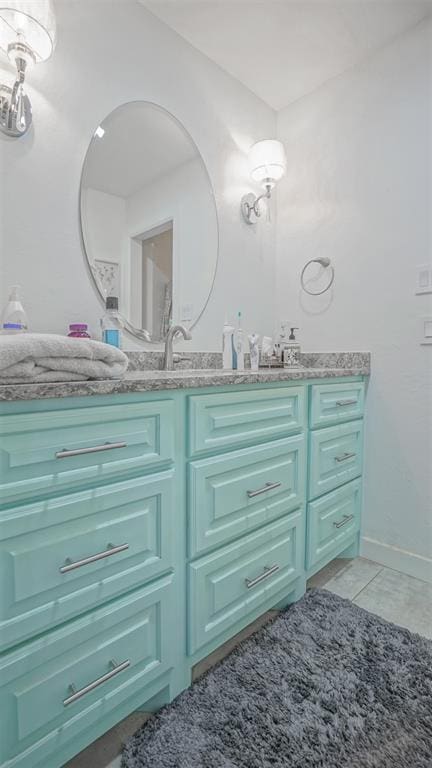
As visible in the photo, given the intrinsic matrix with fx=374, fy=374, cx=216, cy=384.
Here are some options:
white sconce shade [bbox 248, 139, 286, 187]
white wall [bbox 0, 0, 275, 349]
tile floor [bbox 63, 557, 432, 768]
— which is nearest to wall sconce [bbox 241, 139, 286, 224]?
white sconce shade [bbox 248, 139, 286, 187]

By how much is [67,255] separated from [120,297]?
0.23 metres

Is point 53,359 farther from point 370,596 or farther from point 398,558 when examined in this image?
point 398,558

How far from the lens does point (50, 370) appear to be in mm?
741

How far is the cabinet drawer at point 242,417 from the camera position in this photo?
990 mm

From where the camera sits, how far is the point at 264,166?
1.87 m

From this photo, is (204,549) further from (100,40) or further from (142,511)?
(100,40)

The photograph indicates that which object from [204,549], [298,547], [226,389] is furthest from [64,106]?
[298,547]

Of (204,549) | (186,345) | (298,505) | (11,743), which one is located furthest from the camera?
(186,345)

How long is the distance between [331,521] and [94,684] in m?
1.07

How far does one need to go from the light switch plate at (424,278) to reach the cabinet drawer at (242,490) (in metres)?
0.85

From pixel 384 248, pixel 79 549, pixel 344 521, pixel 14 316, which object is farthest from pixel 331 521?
pixel 14 316

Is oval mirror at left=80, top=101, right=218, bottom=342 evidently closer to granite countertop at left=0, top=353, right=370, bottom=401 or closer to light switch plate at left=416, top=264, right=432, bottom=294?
granite countertop at left=0, top=353, right=370, bottom=401

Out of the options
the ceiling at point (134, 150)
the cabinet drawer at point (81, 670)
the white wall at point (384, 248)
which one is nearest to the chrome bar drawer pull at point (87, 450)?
the cabinet drawer at point (81, 670)

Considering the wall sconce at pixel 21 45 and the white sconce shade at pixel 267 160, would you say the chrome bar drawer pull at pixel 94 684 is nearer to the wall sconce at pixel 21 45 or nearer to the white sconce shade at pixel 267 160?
the wall sconce at pixel 21 45
